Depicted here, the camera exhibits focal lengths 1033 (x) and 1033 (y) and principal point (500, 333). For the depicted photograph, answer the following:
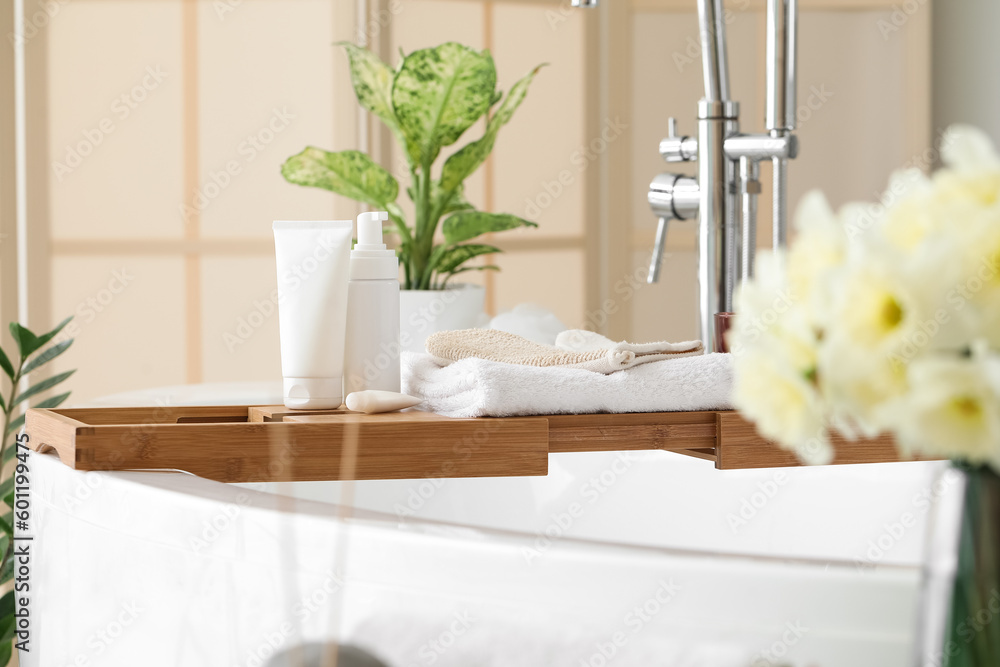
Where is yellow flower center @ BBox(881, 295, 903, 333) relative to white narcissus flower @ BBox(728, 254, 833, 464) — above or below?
above

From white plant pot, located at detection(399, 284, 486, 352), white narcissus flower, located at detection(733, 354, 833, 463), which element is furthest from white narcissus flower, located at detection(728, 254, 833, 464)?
white plant pot, located at detection(399, 284, 486, 352)

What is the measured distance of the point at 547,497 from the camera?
992 mm

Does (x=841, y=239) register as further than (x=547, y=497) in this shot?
No

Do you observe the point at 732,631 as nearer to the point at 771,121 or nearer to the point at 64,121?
the point at 771,121

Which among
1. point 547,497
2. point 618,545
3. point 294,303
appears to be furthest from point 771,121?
point 618,545

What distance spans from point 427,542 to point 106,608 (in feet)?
0.82

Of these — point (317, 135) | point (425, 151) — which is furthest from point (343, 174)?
point (317, 135)

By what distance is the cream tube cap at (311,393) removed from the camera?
74cm

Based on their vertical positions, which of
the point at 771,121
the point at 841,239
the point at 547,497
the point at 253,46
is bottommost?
the point at 547,497

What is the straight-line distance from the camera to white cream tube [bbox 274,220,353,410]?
2.41 feet

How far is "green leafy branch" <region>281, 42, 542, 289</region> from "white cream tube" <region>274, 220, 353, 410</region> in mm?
416

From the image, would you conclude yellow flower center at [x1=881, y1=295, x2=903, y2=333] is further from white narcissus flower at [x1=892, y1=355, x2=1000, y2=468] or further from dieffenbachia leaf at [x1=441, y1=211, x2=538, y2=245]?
dieffenbachia leaf at [x1=441, y1=211, x2=538, y2=245]

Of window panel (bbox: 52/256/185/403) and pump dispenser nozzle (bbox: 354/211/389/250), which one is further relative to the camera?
window panel (bbox: 52/256/185/403)

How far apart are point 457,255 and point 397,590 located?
2.50ft
